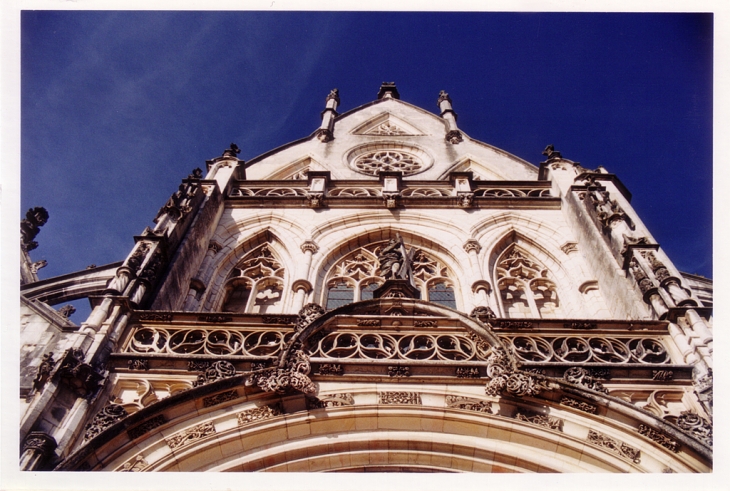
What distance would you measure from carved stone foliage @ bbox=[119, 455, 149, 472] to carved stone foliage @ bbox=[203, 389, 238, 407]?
952mm

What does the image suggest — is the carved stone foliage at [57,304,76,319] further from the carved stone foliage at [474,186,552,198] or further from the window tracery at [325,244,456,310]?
the carved stone foliage at [474,186,552,198]

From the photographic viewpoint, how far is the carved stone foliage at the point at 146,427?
324 inches

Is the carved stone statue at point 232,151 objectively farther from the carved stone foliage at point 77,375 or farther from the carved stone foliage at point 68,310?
the carved stone foliage at point 77,375

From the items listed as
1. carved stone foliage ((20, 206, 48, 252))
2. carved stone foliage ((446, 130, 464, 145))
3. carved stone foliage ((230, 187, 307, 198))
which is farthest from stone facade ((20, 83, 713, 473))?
carved stone foliage ((446, 130, 464, 145))

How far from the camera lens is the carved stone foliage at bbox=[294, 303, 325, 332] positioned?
9.84 metres

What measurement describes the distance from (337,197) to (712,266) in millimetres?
9105

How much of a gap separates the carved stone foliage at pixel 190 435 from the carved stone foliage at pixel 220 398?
276 millimetres

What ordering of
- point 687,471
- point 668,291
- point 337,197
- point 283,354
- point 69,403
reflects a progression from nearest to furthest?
1. point 687,471
2. point 69,403
3. point 283,354
4. point 668,291
5. point 337,197

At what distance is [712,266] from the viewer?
27.9 feet

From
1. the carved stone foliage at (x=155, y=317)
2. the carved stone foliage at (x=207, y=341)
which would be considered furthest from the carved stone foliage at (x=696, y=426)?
the carved stone foliage at (x=155, y=317)

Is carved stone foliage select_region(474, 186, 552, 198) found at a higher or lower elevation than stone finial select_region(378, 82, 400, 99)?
lower

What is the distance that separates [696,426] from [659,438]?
1.46 feet
